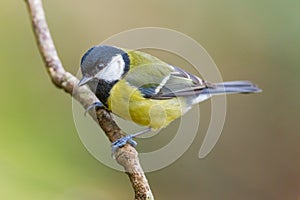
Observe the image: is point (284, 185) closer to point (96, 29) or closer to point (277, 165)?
point (277, 165)

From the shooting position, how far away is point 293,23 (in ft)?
6.17

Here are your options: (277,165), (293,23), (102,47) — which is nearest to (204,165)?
(277,165)

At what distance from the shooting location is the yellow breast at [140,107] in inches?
41.4

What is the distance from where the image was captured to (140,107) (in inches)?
42.4

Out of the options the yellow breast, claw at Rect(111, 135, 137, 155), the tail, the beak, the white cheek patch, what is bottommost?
claw at Rect(111, 135, 137, 155)

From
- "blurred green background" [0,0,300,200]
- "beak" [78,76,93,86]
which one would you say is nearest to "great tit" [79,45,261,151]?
"beak" [78,76,93,86]

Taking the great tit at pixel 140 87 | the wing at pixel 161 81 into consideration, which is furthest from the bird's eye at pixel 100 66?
the wing at pixel 161 81

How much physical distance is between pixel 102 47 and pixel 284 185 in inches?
35.9

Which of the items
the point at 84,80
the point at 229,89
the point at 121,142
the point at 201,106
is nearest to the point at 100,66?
the point at 84,80

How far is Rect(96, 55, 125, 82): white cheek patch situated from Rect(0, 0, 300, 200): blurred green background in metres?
0.25

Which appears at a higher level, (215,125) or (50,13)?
(50,13)

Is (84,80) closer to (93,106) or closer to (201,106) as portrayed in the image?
(93,106)

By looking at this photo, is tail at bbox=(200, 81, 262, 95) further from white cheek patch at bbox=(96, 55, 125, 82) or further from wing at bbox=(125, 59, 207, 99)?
white cheek patch at bbox=(96, 55, 125, 82)

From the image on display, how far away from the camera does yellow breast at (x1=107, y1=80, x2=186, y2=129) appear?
3.45ft
